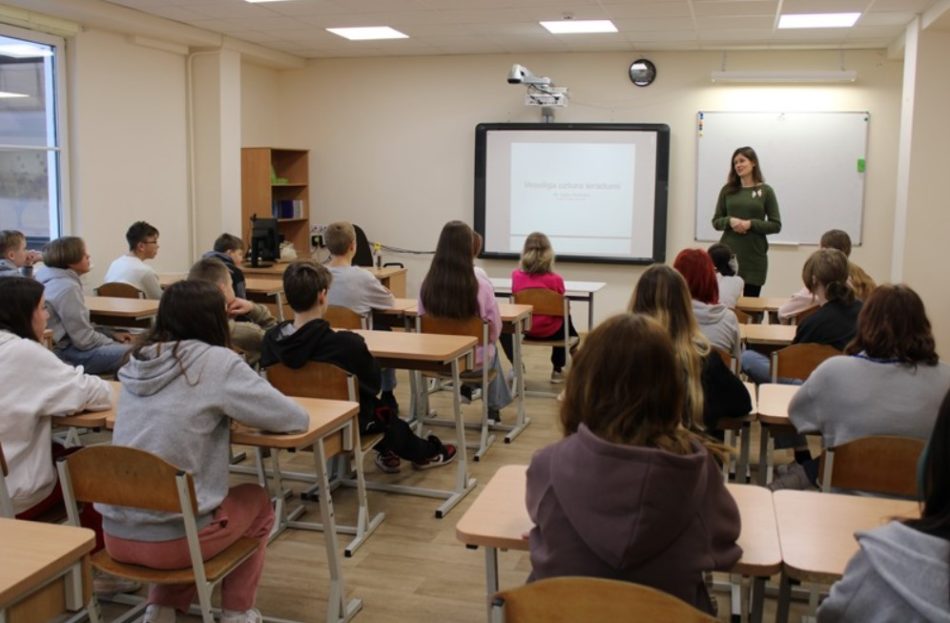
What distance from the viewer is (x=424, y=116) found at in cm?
946

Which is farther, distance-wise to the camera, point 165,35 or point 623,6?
point 165,35

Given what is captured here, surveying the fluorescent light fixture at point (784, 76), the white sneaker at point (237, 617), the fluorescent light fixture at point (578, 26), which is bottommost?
the white sneaker at point (237, 617)

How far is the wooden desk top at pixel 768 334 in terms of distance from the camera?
4.58m

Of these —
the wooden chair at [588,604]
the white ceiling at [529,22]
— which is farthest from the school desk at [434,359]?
the white ceiling at [529,22]

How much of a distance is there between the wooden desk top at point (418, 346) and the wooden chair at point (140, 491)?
163 centimetres

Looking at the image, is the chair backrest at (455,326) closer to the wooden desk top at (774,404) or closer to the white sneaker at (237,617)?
the wooden desk top at (774,404)

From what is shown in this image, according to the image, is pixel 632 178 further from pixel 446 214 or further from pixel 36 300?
pixel 36 300

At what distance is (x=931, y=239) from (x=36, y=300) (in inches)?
254

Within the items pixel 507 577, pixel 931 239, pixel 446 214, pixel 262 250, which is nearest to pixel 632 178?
pixel 446 214

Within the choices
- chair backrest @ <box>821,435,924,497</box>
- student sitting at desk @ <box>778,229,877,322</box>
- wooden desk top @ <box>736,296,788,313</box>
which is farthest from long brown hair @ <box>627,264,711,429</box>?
wooden desk top @ <box>736,296,788,313</box>

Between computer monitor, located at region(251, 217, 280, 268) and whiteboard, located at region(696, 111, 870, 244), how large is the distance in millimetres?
4094

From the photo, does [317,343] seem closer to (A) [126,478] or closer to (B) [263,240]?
(A) [126,478]

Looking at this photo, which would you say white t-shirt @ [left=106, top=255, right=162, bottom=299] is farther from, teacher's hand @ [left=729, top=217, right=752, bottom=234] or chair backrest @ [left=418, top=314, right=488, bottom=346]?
teacher's hand @ [left=729, top=217, right=752, bottom=234]

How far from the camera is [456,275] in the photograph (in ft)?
15.9
